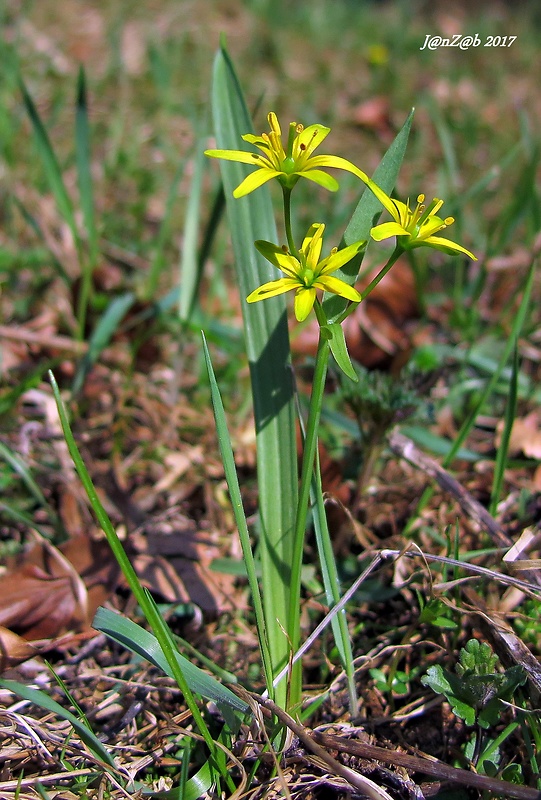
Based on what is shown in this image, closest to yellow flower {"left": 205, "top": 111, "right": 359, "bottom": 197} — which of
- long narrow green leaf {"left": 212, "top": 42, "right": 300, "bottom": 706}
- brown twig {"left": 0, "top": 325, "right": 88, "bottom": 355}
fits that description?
long narrow green leaf {"left": 212, "top": 42, "right": 300, "bottom": 706}

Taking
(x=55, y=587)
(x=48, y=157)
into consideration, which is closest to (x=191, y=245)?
(x=48, y=157)

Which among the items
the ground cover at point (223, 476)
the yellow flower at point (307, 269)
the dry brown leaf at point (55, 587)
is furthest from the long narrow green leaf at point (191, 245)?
the yellow flower at point (307, 269)

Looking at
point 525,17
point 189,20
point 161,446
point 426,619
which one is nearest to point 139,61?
point 189,20

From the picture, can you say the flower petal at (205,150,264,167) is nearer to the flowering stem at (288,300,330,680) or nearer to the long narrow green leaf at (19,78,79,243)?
the flowering stem at (288,300,330,680)

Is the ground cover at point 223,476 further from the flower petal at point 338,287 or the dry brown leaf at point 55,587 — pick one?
the flower petal at point 338,287

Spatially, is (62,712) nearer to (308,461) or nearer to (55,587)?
(55,587)

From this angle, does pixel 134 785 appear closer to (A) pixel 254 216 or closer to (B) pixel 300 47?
(A) pixel 254 216

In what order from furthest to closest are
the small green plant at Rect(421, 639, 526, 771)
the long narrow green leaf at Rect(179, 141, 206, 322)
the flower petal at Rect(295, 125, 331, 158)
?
the long narrow green leaf at Rect(179, 141, 206, 322), the small green plant at Rect(421, 639, 526, 771), the flower petal at Rect(295, 125, 331, 158)
